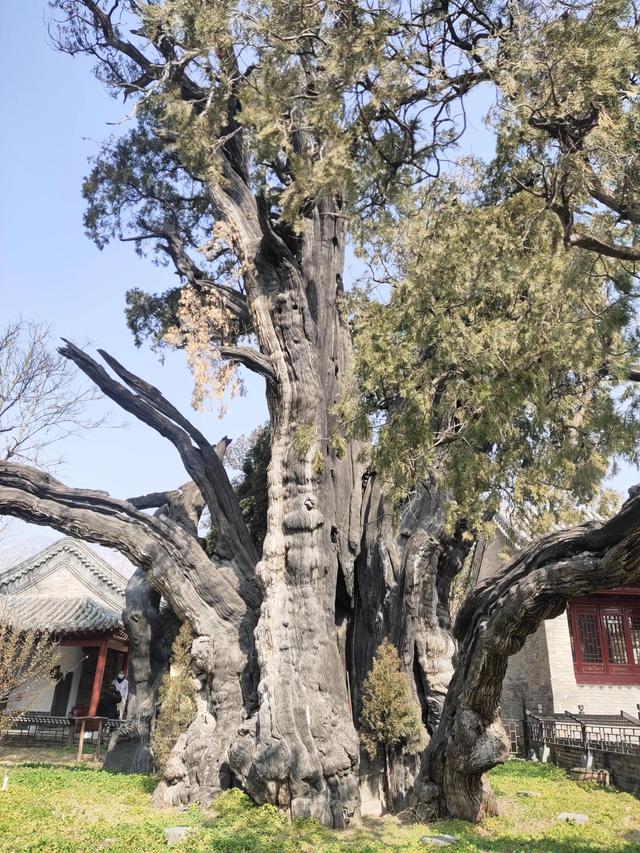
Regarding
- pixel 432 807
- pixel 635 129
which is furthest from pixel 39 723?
pixel 635 129

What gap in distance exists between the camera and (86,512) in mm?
9734

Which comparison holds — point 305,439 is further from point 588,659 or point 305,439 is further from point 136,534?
point 588,659

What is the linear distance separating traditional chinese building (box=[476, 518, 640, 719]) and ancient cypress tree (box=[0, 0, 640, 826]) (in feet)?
21.8

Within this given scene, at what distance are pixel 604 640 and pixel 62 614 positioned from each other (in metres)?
13.6

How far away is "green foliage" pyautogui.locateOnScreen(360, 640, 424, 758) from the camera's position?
8250mm

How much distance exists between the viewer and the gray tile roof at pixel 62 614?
15.7 m

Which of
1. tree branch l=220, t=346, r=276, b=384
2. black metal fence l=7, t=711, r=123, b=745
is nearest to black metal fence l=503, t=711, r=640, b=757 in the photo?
tree branch l=220, t=346, r=276, b=384

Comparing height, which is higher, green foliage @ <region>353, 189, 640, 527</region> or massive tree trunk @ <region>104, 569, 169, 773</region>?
green foliage @ <region>353, 189, 640, 527</region>

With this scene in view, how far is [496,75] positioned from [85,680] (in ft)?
60.0

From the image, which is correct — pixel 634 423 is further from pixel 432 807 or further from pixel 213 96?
pixel 213 96

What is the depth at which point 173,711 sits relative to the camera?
941cm

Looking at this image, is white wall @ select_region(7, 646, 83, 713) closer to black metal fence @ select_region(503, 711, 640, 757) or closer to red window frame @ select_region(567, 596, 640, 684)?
black metal fence @ select_region(503, 711, 640, 757)

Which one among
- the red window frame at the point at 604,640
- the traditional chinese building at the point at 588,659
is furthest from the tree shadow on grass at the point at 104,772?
the red window frame at the point at 604,640

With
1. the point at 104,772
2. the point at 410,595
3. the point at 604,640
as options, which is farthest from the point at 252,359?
the point at 604,640
